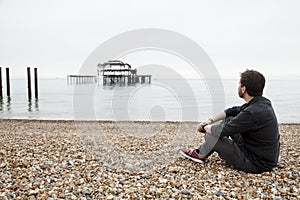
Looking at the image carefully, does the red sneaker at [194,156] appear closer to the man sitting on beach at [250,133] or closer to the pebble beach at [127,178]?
the pebble beach at [127,178]

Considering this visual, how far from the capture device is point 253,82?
3.57 metres

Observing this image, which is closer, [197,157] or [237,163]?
[237,163]

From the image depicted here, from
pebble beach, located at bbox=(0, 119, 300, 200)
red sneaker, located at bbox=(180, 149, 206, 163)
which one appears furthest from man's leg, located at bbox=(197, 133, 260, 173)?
red sneaker, located at bbox=(180, 149, 206, 163)

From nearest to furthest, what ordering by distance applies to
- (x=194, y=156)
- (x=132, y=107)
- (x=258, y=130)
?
(x=258, y=130) < (x=194, y=156) < (x=132, y=107)

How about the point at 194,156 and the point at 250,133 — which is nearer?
the point at 250,133

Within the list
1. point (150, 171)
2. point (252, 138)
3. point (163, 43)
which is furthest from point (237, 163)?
point (163, 43)

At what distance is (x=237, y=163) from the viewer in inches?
154

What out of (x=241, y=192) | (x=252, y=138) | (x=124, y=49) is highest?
(x=124, y=49)

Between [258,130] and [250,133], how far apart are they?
118 millimetres

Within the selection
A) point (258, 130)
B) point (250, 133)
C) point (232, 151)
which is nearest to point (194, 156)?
point (232, 151)

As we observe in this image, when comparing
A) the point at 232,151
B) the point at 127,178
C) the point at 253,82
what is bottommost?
the point at 127,178

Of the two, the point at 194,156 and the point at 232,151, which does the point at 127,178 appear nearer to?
the point at 194,156

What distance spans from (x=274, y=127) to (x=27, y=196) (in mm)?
3360

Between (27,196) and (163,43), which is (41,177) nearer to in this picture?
(27,196)
